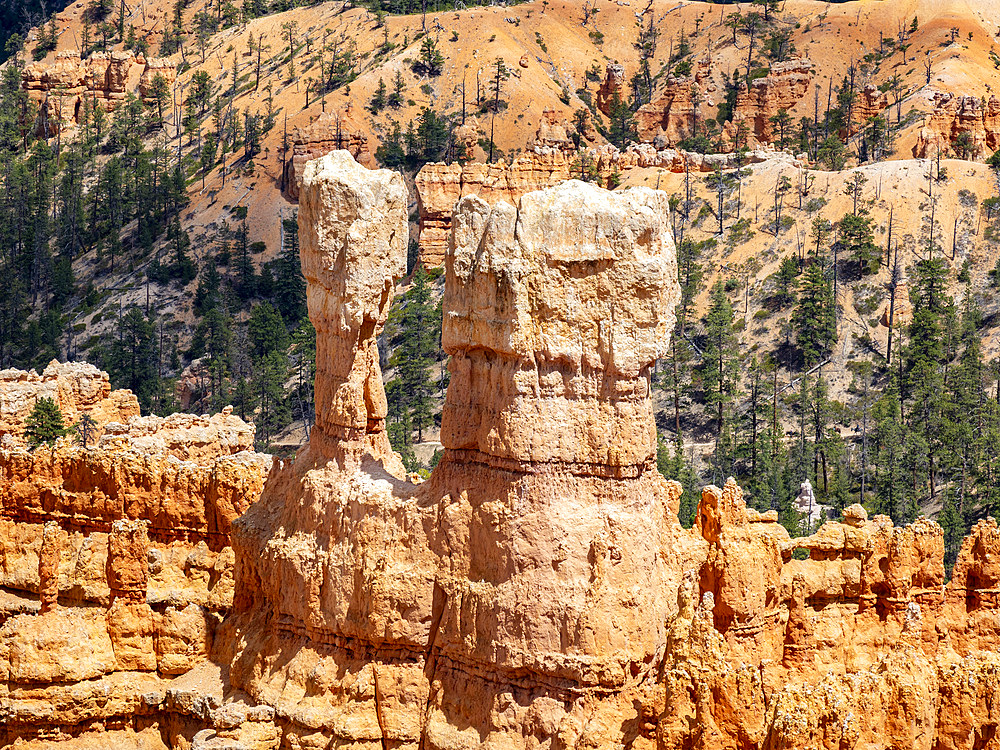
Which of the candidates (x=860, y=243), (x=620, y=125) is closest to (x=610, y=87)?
(x=620, y=125)

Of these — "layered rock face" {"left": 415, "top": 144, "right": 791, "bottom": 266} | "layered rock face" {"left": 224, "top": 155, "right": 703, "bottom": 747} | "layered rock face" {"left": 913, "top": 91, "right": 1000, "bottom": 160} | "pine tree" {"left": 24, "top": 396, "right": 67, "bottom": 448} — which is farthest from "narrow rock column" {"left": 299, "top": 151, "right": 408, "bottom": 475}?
"layered rock face" {"left": 913, "top": 91, "right": 1000, "bottom": 160}

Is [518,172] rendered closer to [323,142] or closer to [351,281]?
[323,142]

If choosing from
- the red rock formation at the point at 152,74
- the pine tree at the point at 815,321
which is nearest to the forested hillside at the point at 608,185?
the pine tree at the point at 815,321

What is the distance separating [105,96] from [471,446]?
137455mm

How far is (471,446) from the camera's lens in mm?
24641

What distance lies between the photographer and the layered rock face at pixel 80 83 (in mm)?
151375

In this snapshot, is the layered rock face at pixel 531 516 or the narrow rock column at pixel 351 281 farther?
the narrow rock column at pixel 351 281

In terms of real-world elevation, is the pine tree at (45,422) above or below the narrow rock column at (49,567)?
above

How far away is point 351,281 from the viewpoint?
26.7 metres

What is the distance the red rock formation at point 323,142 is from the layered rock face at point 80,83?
116ft

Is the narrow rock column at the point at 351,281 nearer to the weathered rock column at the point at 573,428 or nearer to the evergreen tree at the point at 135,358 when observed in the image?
the weathered rock column at the point at 573,428

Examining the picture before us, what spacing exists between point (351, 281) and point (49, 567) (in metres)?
9.84

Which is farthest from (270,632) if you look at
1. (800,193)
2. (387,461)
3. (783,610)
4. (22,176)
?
(22,176)

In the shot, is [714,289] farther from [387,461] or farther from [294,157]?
[387,461]
